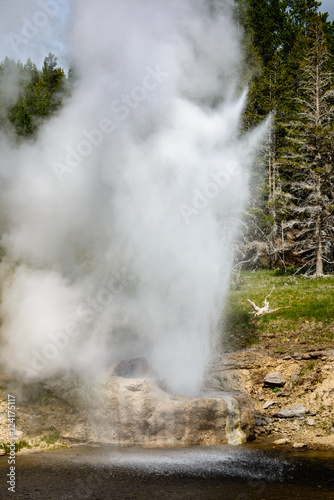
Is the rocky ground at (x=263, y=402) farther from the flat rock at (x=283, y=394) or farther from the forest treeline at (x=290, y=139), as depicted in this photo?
the forest treeline at (x=290, y=139)

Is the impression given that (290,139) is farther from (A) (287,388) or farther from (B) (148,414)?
(B) (148,414)

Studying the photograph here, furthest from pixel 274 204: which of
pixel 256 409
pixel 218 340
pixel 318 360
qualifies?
pixel 256 409

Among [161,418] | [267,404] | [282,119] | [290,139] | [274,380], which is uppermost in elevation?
[282,119]

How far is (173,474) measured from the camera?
231 inches

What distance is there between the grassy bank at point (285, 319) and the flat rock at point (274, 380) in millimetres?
1104

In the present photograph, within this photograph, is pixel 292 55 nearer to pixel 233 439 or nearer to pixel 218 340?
pixel 218 340

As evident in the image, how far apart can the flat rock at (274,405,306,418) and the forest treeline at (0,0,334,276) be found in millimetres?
9431

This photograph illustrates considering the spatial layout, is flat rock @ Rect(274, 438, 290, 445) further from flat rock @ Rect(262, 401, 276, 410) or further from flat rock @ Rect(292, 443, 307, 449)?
flat rock @ Rect(262, 401, 276, 410)

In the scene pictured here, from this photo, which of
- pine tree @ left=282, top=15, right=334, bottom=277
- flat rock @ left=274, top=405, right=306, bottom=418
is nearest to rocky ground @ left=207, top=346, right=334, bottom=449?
flat rock @ left=274, top=405, right=306, bottom=418

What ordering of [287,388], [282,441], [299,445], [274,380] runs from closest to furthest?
1. [299,445]
2. [282,441]
3. [287,388]
4. [274,380]

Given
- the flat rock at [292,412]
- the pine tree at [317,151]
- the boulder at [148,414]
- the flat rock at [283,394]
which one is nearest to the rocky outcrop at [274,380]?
the flat rock at [283,394]

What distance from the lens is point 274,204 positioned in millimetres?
21828

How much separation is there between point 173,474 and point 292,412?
394 cm

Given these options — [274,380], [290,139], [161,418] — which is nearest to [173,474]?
[161,418]
